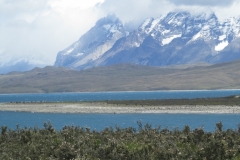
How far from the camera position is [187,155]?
22281mm

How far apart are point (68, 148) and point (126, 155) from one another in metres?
2.69

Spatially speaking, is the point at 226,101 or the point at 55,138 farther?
the point at 226,101

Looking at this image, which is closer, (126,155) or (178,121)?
(126,155)

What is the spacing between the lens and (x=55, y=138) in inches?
1115

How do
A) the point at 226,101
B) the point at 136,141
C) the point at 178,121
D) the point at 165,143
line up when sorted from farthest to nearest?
the point at 226,101
the point at 178,121
the point at 136,141
the point at 165,143

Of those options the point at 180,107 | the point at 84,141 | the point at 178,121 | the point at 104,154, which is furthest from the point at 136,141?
the point at 180,107

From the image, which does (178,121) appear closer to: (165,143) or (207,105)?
(207,105)

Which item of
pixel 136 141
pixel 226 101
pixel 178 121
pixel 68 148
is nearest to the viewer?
pixel 68 148

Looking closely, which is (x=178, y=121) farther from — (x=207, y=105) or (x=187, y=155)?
(x=187, y=155)

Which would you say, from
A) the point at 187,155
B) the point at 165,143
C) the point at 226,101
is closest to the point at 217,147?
the point at 187,155

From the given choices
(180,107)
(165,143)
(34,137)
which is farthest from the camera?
(180,107)

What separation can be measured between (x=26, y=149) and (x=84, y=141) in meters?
3.17

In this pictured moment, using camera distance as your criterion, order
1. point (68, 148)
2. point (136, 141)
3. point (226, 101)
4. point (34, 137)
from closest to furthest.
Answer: point (68, 148), point (136, 141), point (34, 137), point (226, 101)

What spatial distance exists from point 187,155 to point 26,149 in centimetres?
842
